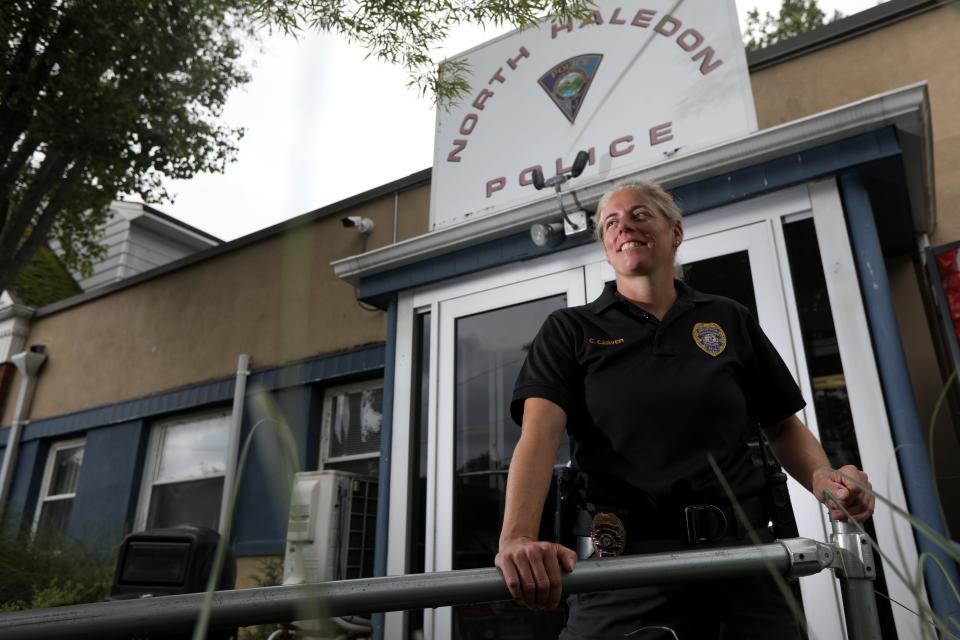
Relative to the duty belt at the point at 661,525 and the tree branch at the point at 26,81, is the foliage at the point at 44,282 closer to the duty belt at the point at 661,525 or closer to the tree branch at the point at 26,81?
the tree branch at the point at 26,81

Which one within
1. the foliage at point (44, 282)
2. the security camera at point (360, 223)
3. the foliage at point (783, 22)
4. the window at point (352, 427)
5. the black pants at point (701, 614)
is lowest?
the black pants at point (701, 614)

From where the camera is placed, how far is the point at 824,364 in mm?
3629

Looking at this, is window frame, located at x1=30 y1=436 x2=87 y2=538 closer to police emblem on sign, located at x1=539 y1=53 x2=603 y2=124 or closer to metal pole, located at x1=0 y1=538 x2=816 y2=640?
police emblem on sign, located at x1=539 y1=53 x2=603 y2=124

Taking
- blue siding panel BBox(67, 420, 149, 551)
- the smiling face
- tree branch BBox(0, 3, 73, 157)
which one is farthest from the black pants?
blue siding panel BBox(67, 420, 149, 551)

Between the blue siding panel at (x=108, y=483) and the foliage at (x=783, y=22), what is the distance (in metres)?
10.7

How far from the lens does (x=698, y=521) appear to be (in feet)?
4.86

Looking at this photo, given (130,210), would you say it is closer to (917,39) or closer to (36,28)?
(36,28)

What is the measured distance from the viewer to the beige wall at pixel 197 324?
679 cm

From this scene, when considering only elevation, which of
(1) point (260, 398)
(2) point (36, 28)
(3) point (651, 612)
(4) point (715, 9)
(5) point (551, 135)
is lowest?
(3) point (651, 612)

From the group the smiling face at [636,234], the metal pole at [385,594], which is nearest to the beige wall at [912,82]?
the smiling face at [636,234]

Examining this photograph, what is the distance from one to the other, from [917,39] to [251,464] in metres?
6.20

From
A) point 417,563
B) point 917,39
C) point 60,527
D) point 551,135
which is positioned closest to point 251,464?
point 417,563

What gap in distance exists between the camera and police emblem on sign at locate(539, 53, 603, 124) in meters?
4.74

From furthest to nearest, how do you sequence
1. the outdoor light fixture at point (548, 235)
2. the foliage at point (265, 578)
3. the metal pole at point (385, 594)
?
the foliage at point (265, 578), the outdoor light fixture at point (548, 235), the metal pole at point (385, 594)
